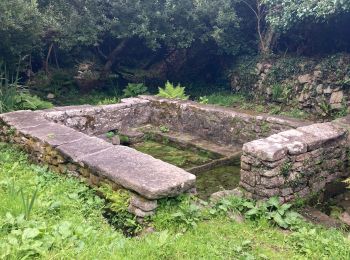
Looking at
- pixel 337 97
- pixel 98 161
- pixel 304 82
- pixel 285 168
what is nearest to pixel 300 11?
pixel 304 82

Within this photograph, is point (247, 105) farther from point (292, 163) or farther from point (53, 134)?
point (53, 134)

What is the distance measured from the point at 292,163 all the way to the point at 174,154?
2883 millimetres

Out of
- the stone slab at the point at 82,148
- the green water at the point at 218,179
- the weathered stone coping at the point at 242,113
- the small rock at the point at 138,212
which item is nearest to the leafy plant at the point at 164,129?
the weathered stone coping at the point at 242,113

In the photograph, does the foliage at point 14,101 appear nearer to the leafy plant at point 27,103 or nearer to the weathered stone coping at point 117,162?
the leafy plant at point 27,103

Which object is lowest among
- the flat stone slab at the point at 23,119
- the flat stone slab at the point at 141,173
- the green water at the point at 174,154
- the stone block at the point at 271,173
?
the green water at the point at 174,154

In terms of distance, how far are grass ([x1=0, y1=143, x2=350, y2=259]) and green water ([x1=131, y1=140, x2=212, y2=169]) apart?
2.65 m

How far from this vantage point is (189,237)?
332 cm

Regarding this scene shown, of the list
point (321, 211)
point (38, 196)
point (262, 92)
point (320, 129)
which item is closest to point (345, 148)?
point (320, 129)

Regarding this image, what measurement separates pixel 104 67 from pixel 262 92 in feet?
17.2

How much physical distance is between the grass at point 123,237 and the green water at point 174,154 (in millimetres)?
2652

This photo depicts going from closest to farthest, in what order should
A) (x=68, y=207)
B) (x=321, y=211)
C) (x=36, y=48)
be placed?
(x=68, y=207) → (x=321, y=211) → (x=36, y=48)

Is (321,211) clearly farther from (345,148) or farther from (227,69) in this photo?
(227,69)

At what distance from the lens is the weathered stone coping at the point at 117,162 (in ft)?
12.0

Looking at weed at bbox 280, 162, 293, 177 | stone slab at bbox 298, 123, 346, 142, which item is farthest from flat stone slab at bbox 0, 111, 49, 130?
stone slab at bbox 298, 123, 346, 142
